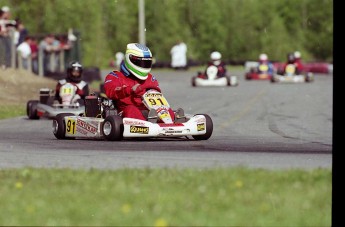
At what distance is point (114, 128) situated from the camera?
14.5 metres

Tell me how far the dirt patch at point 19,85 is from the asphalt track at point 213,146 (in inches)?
216

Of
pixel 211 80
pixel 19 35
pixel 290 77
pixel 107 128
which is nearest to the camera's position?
pixel 107 128

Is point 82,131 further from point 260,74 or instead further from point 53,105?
point 260,74

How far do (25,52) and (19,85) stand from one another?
272 centimetres

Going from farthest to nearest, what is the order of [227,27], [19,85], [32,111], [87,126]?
[227,27] < [19,85] < [32,111] < [87,126]

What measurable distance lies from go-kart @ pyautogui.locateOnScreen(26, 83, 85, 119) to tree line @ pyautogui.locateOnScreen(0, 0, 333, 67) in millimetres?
52655

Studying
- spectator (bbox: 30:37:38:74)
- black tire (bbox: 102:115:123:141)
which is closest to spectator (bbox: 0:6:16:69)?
spectator (bbox: 30:37:38:74)

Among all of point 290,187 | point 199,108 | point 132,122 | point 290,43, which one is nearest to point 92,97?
point 132,122

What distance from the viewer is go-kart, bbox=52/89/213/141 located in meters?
14.5

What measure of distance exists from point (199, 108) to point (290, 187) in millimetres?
15734

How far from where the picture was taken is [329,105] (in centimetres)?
2653

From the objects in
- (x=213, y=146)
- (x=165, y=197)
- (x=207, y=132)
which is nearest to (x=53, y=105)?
(x=207, y=132)

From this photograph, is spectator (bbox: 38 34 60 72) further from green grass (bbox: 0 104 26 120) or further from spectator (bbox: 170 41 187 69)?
spectator (bbox: 170 41 187 69)
